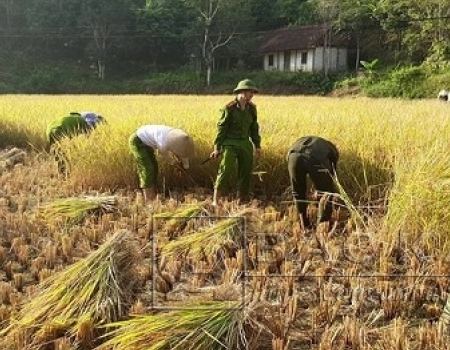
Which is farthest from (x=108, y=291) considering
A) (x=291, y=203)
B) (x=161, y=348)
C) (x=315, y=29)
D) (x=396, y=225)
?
(x=315, y=29)

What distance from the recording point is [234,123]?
4910mm

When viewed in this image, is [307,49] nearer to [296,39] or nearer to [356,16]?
[296,39]

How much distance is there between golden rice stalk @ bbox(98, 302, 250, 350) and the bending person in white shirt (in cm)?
237

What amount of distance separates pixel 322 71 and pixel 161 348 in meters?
26.0

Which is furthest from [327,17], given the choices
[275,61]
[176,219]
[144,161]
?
[176,219]

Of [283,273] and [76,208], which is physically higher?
[76,208]

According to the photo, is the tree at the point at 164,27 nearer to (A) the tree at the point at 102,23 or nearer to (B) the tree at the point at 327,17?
(A) the tree at the point at 102,23

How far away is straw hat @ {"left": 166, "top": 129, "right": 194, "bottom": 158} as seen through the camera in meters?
4.72

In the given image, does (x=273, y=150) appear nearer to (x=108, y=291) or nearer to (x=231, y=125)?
(x=231, y=125)

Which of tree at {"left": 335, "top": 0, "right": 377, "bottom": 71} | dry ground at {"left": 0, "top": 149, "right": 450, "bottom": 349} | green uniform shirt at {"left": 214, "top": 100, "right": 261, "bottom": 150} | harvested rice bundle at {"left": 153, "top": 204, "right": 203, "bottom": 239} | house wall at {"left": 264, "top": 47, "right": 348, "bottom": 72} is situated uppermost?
tree at {"left": 335, "top": 0, "right": 377, "bottom": 71}

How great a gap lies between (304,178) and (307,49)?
2479cm

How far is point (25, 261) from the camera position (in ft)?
11.7

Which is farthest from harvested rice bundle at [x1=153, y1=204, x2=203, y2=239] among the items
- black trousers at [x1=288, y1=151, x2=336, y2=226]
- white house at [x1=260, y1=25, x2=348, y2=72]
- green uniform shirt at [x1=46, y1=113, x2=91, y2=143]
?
white house at [x1=260, y1=25, x2=348, y2=72]

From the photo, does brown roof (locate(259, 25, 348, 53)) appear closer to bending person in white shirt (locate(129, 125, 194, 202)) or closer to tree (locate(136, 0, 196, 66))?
tree (locate(136, 0, 196, 66))
